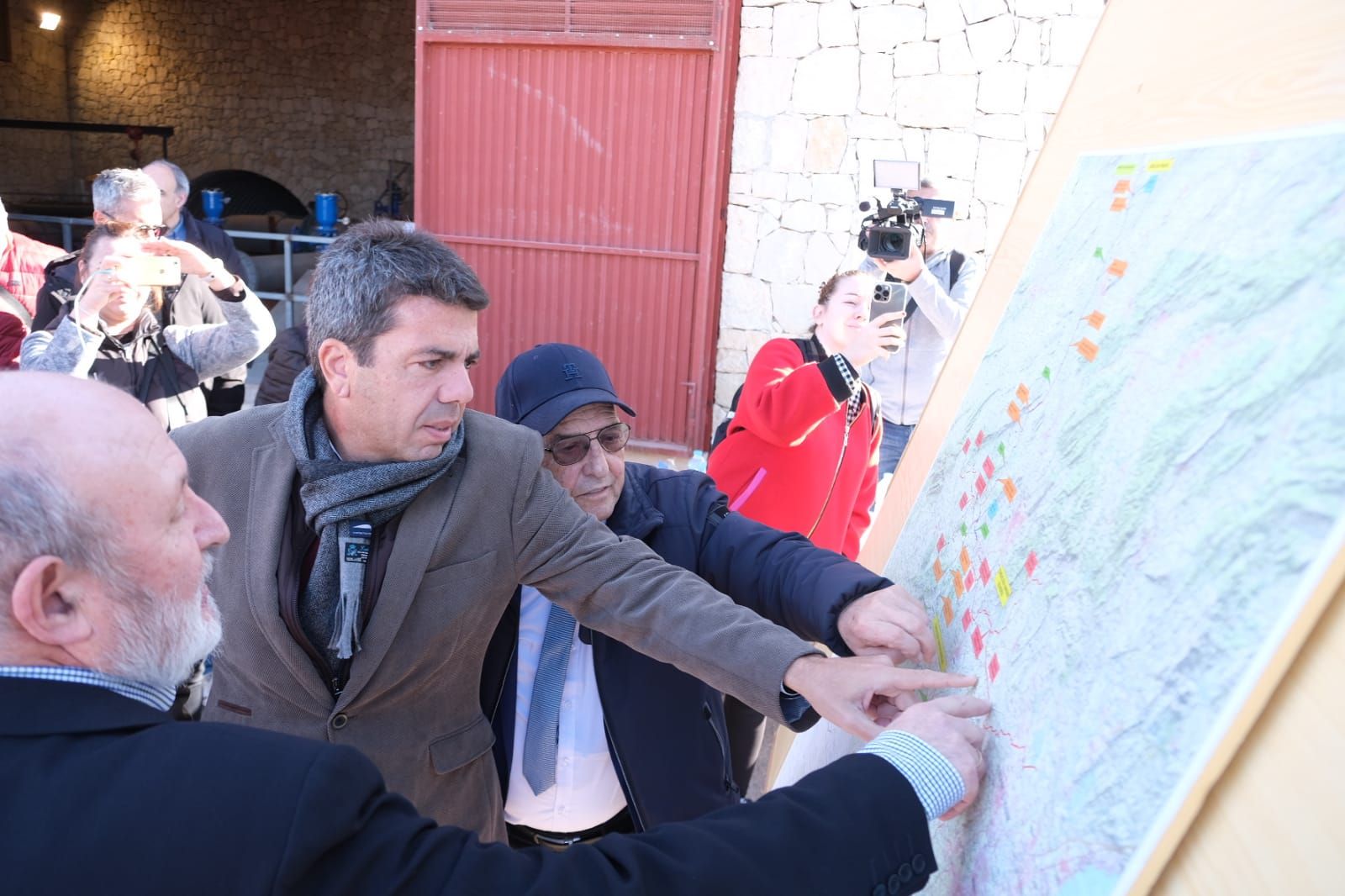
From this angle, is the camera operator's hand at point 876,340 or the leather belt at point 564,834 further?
the camera operator's hand at point 876,340

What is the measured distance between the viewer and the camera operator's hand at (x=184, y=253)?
11.2 ft

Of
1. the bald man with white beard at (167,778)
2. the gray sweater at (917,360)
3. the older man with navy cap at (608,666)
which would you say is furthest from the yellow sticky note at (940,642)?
the gray sweater at (917,360)

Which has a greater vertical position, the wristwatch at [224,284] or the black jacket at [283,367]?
the wristwatch at [224,284]

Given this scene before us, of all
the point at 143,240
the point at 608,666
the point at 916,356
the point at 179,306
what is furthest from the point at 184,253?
the point at 916,356

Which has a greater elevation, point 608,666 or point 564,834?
point 608,666

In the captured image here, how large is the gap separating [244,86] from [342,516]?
1658cm

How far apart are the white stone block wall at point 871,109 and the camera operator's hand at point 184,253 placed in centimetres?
378

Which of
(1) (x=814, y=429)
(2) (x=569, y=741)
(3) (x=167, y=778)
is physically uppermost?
(3) (x=167, y=778)

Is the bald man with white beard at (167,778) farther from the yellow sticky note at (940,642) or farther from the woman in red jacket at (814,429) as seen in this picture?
the woman in red jacket at (814,429)

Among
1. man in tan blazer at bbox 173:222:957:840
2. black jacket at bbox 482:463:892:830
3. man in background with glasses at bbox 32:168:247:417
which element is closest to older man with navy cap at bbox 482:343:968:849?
black jacket at bbox 482:463:892:830

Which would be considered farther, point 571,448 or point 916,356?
point 916,356

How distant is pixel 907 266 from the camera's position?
3.75 metres

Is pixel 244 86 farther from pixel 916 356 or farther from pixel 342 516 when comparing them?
pixel 342 516

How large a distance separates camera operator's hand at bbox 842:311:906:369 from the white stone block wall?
3.56 metres
